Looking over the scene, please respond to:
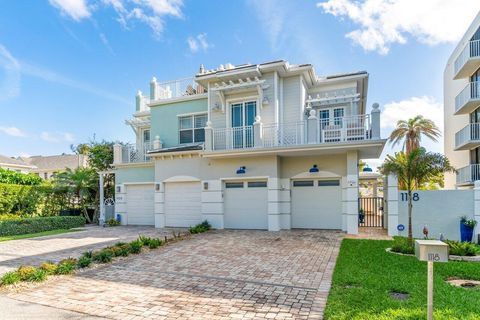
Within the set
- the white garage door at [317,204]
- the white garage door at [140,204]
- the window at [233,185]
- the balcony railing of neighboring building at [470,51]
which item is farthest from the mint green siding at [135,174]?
the balcony railing of neighboring building at [470,51]

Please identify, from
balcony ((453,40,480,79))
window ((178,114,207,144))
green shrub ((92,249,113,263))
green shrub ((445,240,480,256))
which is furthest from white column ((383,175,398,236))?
balcony ((453,40,480,79))

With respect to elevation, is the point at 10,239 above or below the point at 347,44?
below

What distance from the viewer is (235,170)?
13562 mm

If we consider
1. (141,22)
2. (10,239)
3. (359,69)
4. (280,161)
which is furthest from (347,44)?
(10,239)

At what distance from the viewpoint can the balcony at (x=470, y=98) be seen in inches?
744

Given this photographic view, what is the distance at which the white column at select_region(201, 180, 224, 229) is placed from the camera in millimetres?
13695

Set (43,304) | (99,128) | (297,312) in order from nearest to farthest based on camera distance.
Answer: (297,312) → (43,304) → (99,128)

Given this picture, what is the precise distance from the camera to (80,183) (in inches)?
709

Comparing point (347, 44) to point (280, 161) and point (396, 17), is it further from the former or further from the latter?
point (280, 161)

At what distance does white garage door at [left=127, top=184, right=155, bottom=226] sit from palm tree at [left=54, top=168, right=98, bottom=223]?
3.54m

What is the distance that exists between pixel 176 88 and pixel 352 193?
432 inches

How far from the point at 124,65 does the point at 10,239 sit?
10123mm

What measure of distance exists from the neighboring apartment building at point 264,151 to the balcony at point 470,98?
8.96 m

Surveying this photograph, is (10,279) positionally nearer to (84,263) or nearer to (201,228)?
(84,263)
